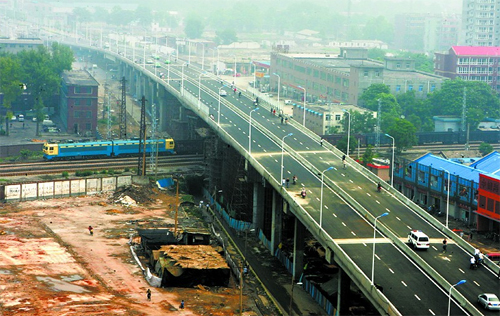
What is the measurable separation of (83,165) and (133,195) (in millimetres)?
19073

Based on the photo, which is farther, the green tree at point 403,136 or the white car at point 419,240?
the green tree at point 403,136

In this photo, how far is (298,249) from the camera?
308 ft

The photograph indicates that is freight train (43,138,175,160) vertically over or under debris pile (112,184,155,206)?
over

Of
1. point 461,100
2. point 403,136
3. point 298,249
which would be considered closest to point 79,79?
point 403,136

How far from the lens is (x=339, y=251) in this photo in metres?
77.5

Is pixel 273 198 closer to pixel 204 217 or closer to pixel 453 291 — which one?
pixel 204 217

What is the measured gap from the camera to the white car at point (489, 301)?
6788 cm

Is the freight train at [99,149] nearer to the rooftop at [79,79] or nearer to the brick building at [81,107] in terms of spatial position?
the brick building at [81,107]

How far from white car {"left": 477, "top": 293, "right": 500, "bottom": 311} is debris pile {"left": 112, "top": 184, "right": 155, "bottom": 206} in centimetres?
6406

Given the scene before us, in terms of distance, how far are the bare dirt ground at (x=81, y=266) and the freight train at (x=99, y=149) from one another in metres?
21.6

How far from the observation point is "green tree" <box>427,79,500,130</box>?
188 metres

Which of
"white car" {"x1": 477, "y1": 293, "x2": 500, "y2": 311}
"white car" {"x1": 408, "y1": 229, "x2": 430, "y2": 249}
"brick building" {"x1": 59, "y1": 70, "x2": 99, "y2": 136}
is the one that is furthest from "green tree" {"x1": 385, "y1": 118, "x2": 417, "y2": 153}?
"white car" {"x1": 477, "y1": 293, "x2": 500, "y2": 311}

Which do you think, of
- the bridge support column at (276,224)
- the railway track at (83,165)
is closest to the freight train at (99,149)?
the railway track at (83,165)

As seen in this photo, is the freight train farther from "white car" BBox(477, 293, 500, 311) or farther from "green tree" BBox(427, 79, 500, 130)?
"white car" BBox(477, 293, 500, 311)
